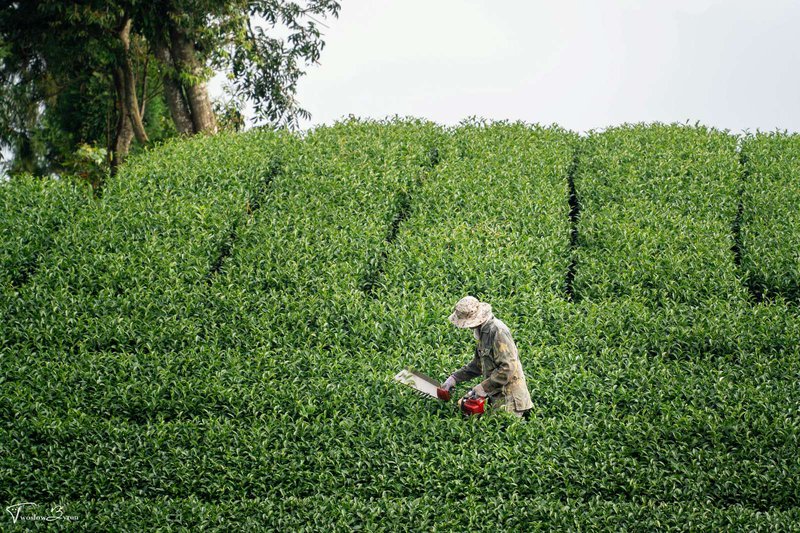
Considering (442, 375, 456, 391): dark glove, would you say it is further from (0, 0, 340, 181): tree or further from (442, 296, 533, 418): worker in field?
(0, 0, 340, 181): tree

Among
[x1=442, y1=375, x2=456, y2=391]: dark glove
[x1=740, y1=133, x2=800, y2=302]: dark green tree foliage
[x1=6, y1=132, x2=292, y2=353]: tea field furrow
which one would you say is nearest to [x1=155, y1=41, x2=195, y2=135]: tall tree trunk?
[x1=6, y1=132, x2=292, y2=353]: tea field furrow

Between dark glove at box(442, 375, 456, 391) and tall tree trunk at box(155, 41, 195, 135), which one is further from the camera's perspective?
tall tree trunk at box(155, 41, 195, 135)

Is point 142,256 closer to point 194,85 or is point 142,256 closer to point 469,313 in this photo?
point 469,313

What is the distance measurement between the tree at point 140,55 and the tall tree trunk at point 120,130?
0.02 meters

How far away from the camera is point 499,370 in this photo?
988cm

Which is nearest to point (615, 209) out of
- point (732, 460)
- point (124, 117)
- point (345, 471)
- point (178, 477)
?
point (732, 460)

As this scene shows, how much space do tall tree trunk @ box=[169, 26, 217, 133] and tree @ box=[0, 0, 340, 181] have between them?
19mm

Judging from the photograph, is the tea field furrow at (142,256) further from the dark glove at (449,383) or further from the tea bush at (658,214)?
the tea bush at (658,214)

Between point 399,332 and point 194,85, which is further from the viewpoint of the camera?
point 194,85

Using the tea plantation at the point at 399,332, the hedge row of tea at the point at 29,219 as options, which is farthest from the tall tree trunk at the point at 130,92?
the hedge row of tea at the point at 29,219

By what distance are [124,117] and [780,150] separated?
12.7m

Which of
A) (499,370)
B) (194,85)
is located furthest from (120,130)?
(499,370)

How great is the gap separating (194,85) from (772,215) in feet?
35.3

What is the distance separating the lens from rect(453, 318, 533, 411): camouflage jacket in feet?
32.1
